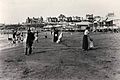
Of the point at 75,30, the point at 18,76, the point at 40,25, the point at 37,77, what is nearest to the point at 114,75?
the point at 37,77

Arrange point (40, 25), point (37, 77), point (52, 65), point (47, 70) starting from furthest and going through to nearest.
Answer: point (40, 25)
point (52, 65)
point (47, 70)
point (37, 77)

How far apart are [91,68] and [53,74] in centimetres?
197

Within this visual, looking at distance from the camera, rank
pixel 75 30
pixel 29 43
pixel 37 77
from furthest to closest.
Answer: pixel 75 30 < pixel 29 43 < pixel 37 77

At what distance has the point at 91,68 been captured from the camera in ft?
34.8

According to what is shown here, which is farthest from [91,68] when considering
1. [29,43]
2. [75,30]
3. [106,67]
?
[75,30]

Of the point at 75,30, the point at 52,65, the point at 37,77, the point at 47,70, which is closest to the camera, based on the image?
the point at 37,77

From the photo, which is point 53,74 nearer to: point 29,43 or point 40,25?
point 29,43

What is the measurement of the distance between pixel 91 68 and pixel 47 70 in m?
1.98

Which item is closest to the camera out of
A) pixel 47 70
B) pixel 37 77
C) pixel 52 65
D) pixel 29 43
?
pixel 37 77

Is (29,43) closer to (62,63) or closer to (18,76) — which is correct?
(62,63)

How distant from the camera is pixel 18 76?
9758 millimetres

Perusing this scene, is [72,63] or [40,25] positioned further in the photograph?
[40,25]

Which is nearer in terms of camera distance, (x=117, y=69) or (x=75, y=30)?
(x=117, y=69)

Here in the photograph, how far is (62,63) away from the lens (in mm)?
11898
